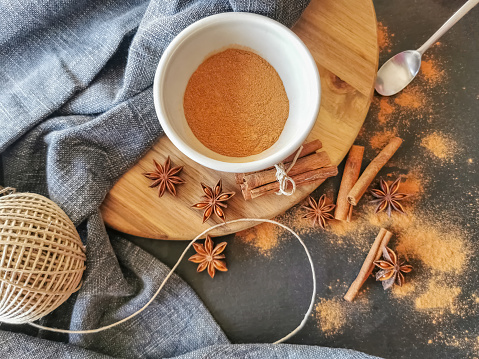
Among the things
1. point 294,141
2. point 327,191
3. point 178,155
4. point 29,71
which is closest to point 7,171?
point 29,71

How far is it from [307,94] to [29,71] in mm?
971

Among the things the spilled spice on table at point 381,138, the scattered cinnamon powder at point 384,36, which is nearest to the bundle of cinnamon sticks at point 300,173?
the spilled spice on table at point 381,138

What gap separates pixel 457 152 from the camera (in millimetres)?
1367

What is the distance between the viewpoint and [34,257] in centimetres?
101

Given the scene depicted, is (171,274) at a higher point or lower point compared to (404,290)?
higher

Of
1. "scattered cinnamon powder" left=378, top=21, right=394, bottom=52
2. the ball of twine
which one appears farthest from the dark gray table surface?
the ball of twine

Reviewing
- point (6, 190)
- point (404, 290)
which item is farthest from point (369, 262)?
point (6, 190)

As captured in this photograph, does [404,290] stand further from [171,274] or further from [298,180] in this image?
[171,274]

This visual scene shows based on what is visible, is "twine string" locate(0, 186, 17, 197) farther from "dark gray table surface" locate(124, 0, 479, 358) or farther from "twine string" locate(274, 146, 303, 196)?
"twine string" locate(274, 146, 303, 196)

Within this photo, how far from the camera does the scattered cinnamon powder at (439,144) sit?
1368 mm

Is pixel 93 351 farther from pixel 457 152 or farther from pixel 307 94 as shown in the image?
pixel 457 152

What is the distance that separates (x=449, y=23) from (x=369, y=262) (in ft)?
2.76

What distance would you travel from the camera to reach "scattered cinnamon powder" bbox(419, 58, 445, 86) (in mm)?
1393

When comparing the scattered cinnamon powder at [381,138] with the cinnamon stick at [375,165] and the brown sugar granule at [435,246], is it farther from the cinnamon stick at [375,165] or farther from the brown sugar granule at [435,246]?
the brown sugar granule at [435,246]
